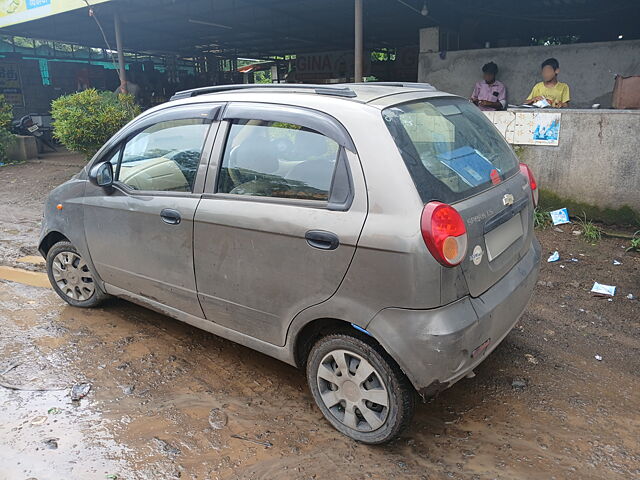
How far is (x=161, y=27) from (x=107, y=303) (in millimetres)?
12535

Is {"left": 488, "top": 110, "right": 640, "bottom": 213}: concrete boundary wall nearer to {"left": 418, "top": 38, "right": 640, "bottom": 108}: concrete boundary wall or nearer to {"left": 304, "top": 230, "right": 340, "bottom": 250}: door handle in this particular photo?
{"left": 418, "top": 38, "right": 640, "bottom": 108}: concrete boundary wall

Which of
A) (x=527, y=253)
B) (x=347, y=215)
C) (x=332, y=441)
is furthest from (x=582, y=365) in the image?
(x=347, y=215)

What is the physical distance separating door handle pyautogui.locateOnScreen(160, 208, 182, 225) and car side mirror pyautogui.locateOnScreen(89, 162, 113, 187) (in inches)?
25.8

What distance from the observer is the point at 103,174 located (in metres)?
3.51

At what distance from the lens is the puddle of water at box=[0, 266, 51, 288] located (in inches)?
193

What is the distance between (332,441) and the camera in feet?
8.74

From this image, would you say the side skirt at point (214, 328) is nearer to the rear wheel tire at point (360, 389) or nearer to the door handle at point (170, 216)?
the rear wheel tire at point (360, 389)

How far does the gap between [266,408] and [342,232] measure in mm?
1253

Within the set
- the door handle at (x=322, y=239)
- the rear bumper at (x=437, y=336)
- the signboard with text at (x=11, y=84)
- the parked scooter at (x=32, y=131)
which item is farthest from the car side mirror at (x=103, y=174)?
the signboard with text at (x=11, y=84)

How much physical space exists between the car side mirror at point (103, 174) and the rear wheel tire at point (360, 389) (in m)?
1.94

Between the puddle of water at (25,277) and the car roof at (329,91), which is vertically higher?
the car roof at (329,91)

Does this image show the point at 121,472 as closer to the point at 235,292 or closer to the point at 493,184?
the point at 235,292

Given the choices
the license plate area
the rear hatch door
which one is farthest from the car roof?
the license plate area

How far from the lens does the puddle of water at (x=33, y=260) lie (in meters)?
5.49
